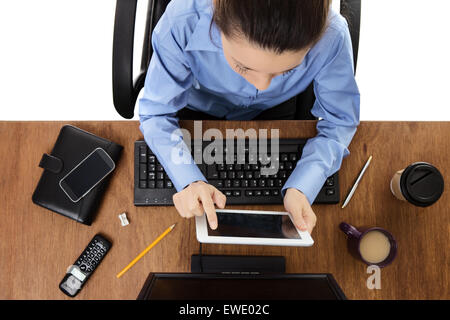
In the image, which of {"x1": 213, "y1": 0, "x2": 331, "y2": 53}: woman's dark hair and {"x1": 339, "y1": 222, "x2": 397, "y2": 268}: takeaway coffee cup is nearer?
{"x1": 213, "y1": 0, "x2": 331, "y2": 53}: woman's dark hair

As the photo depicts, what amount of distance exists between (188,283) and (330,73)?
19.6 inches

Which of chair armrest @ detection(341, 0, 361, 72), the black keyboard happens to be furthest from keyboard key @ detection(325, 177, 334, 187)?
chair armrest @ detection(341, 0, 361, 72)

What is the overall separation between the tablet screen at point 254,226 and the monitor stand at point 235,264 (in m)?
0.10

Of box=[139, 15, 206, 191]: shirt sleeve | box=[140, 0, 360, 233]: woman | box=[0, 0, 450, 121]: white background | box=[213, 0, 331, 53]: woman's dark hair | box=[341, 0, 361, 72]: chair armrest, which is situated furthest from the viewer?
box=[0, 0, 450, 121]: white background

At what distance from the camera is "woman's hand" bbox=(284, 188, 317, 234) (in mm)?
609

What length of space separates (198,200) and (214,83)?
0.29m

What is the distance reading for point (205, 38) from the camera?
60cm

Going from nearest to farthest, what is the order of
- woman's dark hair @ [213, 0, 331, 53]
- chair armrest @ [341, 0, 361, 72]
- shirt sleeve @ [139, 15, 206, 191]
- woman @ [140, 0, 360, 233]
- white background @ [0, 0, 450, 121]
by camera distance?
woman's dark hair @ [213, 0, 331, 53]
woman @ [140, 0, 360, 233]
shirt sleeve @ [139, 15, 206, 191]
chair armrest @ [341, 0, 361, 72]
white background @ [0, 0, 450, 121]

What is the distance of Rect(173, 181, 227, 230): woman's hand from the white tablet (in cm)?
2

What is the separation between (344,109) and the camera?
2.25 ft

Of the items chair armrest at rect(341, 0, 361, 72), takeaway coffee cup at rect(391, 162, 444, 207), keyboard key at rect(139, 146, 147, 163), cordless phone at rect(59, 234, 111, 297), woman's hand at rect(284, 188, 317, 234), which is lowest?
cordless phone at rect(59, 234, 111, 297)

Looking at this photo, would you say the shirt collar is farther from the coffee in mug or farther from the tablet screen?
the coffee in mug

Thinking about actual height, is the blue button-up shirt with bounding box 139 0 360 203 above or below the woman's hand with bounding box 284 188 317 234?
above

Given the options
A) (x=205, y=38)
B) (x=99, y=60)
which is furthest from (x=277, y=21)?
(x=99, y=60)
